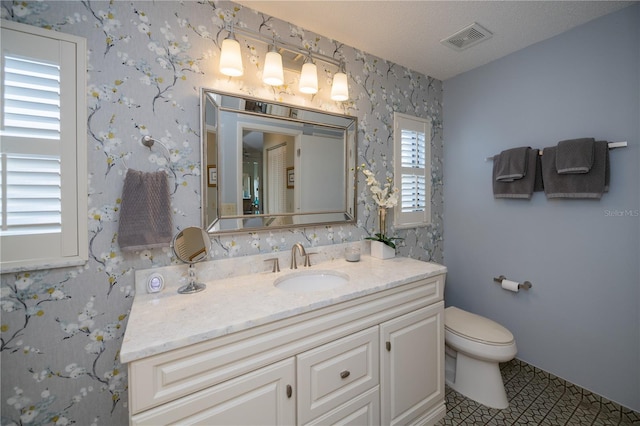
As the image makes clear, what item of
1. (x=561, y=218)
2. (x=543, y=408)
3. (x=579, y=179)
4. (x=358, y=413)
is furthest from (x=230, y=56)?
(x=543, y=408)

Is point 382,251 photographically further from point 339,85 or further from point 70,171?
point 70,171

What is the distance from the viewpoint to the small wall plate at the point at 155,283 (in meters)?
1.26

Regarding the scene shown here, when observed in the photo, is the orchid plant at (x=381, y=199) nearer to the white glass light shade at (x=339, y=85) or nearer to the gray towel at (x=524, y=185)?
the white glass light shade at (x=339, y=85)

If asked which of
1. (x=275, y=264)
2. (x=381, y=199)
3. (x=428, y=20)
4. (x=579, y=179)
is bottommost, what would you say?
(x=275, y=264)

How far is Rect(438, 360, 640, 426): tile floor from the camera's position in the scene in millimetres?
1603

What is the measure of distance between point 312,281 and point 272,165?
73cm

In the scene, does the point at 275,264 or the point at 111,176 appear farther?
the point at 275,264

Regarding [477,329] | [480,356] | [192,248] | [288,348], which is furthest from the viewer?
[477,329]

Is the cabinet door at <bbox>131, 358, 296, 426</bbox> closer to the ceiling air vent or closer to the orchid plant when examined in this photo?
the orchid plant

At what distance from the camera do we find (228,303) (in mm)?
1139

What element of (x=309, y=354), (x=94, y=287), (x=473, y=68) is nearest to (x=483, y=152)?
(x=473, y=68)

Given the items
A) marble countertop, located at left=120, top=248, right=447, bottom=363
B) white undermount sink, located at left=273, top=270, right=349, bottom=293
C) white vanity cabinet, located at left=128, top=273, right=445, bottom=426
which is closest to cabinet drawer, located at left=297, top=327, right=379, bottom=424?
white vanity cabinet, located at left=128, top=273, right=445, bottom=426

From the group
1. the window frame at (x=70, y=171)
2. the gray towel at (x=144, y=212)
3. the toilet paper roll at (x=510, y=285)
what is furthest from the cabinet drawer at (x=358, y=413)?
the toilet paper roll at (x=510, y=285)

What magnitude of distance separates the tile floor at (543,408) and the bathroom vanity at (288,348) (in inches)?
8.2
